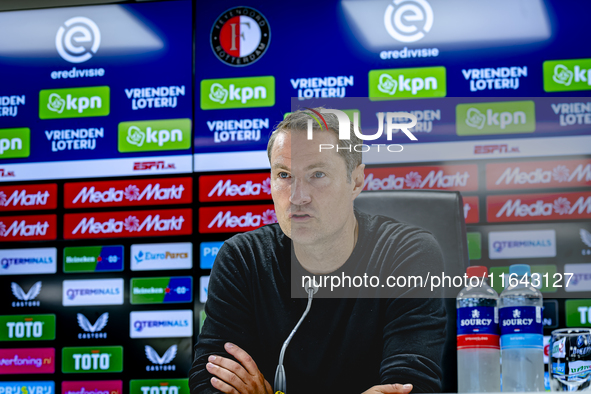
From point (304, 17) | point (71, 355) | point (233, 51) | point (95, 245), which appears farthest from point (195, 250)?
point (304, 17)

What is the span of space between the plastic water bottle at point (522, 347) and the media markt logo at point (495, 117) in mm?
1291

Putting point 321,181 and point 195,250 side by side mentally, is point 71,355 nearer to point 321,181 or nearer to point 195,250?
point 195,250

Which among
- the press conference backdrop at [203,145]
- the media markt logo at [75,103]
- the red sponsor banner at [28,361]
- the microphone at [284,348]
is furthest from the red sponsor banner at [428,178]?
the red sponsor banner at [28,361]

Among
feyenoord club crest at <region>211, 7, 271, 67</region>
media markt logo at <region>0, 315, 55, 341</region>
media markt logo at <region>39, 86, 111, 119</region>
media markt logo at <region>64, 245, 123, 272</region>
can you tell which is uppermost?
feyenoord club crest at <region>211, 7, 271, 67</region>

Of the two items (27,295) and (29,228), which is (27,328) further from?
(29,228)

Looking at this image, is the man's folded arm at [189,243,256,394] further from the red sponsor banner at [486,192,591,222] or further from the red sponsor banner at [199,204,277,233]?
the red sponsor banner at [486,192,591,222]

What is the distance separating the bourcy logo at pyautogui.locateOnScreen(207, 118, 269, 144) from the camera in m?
2.82

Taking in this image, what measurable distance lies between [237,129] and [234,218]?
1.30 feet

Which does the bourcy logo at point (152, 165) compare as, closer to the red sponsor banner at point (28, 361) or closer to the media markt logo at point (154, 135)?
the media markt logo at point (154, 135)

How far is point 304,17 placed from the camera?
2877 millimetres

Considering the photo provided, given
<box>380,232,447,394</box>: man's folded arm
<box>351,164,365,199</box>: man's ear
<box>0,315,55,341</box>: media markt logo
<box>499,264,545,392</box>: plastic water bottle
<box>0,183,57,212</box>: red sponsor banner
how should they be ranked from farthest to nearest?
<box>0,183,57,212</box>: red sponsor banner < <box>0,315,55,341</box>: media markt logo < <box>351,164,365,199</box>: man's ear < <box>380,232,447,394</box>: man's folded arm < <box>499,264,545,392</box>: plastic water bottle

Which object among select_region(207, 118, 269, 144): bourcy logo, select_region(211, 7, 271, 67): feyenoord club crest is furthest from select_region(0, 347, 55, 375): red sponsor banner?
select_region(211, 7, 271, 67): feyenoord club crest

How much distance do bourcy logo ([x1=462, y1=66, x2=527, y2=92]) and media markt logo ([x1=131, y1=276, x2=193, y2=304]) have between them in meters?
1.48

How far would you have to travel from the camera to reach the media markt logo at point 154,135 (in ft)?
9.34
